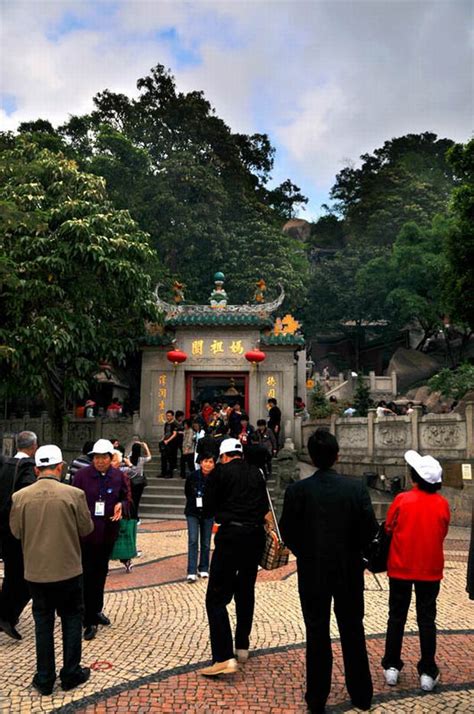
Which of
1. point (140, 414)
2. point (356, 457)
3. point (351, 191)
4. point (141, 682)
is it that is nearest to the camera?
point (141, 682)

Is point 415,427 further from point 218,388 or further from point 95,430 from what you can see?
point 218,388

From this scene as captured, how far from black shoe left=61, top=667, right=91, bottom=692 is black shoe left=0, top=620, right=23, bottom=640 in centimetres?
120

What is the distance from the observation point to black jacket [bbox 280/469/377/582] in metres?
3.54

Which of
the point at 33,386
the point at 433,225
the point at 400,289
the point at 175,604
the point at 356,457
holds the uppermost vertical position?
the point at 433,225

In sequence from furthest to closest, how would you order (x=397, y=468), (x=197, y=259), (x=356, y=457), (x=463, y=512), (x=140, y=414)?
(x=197, y=259) → (x=140, y=414) → (x=356, y=457) → (x=397, y=468) → (x=463, y=512)

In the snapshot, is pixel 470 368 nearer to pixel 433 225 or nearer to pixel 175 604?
pixel 433 225

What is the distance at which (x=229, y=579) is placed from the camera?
418 centimetres

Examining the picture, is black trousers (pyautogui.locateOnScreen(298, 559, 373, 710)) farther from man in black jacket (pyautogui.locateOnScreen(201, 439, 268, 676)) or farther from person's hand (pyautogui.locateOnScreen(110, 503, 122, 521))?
person's hand (pyautogui.locateOnScreen(110, 503, 122, 521))

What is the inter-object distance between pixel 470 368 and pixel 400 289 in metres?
10.8

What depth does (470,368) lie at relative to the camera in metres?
21.0

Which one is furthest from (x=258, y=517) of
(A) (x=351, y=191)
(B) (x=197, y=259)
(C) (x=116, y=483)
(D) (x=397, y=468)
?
(A) (x=351, y=191)

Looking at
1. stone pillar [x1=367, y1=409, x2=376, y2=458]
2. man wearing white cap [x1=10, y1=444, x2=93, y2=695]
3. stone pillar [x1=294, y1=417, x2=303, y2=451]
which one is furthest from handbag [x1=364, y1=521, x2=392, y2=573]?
stone pillar [x1=294, y1=417, x2=303, y2=451]

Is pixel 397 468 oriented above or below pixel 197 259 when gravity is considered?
below

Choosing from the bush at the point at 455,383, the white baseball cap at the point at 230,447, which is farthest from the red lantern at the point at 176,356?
the white baseball cap at the point at 230,447
